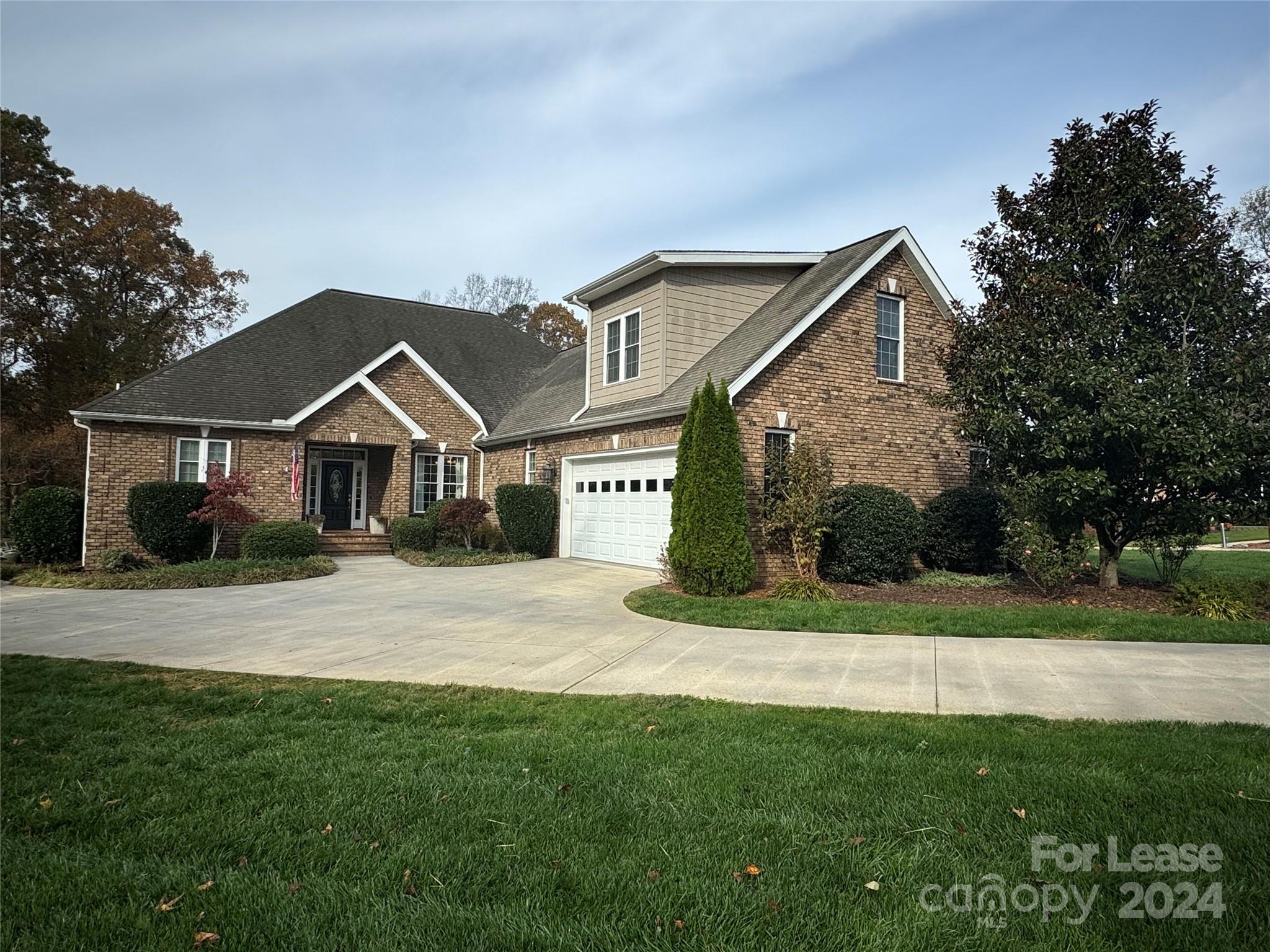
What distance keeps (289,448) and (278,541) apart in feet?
12.3

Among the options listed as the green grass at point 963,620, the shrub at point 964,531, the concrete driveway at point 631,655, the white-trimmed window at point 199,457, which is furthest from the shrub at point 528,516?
the shrub at point 964,531

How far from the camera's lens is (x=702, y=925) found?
8.56 ft

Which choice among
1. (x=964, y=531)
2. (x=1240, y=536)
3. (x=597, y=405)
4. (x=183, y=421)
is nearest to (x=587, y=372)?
(x=597, y=405)

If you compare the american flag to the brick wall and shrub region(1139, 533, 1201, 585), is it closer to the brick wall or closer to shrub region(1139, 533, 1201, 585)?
the brick wall

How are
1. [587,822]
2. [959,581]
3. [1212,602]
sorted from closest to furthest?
1. [587,822]
2. [1212,602]
3. [959,581]

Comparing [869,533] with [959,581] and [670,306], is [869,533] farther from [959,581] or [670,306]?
[670,306]

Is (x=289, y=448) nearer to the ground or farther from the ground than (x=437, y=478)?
farther from the ground

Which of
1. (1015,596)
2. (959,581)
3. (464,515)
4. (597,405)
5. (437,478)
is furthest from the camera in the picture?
(437,478)

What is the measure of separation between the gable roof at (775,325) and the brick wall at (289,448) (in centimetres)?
529

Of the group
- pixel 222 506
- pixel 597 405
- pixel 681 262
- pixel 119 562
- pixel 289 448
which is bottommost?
pixel 119 562

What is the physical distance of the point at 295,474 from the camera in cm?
1856

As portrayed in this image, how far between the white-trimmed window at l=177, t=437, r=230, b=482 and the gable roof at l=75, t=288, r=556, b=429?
617 mm

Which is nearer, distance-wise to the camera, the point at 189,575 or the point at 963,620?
the point at 963,620

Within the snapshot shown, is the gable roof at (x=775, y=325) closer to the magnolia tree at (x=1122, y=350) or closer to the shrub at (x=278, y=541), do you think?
the magnolia tree at (x=1122, y=350)
